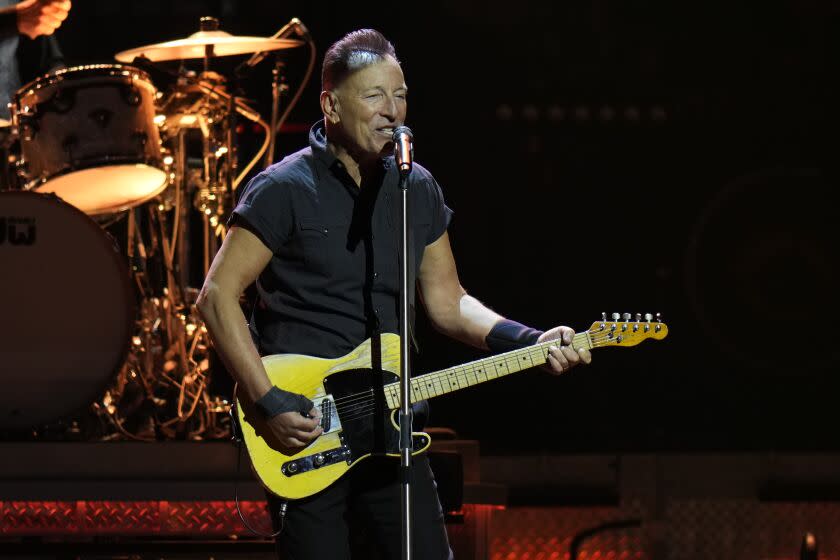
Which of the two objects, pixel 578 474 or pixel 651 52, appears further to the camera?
pixel 651 52

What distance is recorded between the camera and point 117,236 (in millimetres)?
6012

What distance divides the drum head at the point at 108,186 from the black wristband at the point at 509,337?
2.57 m

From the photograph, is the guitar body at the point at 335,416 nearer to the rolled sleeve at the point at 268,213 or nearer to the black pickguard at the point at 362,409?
the black pickguard at the point at 362,409

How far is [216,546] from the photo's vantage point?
400cm

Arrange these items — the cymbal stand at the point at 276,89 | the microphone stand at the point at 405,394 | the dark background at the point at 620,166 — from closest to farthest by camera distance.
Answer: the microphone stand at the point at 405,394, the cymbal stand at the point at 276,89, the dark background at the point at 620,166

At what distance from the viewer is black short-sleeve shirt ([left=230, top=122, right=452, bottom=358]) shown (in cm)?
287

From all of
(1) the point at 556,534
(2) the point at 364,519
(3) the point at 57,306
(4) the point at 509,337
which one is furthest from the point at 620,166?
(2) the point at 364,519

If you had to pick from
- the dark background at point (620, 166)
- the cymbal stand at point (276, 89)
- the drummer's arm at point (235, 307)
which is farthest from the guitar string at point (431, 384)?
the dark background at point (620, 166)

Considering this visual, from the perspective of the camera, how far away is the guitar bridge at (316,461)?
283 centimetres

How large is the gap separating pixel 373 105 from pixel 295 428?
818 millimetres

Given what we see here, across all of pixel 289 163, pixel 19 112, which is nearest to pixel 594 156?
Answer: pixel 19 112

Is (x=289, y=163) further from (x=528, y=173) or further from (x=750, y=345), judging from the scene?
(x=750, y=345)

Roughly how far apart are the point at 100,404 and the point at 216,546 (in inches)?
56.0

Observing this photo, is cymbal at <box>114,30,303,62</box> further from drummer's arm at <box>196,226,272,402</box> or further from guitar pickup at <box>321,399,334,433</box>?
guitar pickup at <box>321,399,334,433</box>
